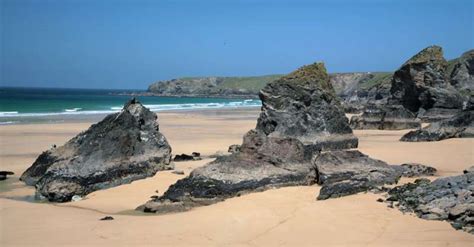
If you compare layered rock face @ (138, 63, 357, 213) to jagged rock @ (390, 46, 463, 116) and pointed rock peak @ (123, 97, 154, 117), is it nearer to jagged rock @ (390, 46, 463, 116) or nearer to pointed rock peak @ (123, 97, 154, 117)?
pointed rock peak @ (123, 97, 154, 117)

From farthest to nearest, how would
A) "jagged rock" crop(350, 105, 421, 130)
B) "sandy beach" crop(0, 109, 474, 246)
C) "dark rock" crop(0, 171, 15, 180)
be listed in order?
"jagged rock" crop(350, 105, 421, 130) → "dark rock" crop(0, 171, 15, 180) → "sandy beach" crop(0, 109, 474, 246)

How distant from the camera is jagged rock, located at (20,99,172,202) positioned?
11.3 metres

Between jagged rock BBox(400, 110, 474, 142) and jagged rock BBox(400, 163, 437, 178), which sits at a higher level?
jagged rock BBox(400, 110, 474, 142)

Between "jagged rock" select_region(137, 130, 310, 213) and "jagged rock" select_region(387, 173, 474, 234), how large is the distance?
2.37 meters

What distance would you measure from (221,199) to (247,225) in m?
1.80

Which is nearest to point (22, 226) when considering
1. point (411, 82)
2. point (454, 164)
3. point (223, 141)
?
point (454, 164)

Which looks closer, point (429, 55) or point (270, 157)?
point (270, 157)

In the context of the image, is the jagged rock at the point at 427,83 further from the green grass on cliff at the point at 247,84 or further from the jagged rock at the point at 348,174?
the green grass on cliff at the point at 247,84

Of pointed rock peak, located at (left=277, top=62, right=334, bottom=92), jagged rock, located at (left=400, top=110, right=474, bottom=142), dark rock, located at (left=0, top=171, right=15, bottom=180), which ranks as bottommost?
dark rock, located at (left=0, top=171, right=15, bottom=180)

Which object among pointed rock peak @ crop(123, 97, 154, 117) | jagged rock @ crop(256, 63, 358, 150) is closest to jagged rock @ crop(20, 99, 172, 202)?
pointed rock peak @ crop(123, 97, 154, 117)

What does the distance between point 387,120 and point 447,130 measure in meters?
7.58

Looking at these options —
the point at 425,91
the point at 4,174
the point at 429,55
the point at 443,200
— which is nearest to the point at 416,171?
the point at 443,200

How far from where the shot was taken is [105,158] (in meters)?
12.3

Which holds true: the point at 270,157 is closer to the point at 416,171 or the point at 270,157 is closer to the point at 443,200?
the point at 416,171
